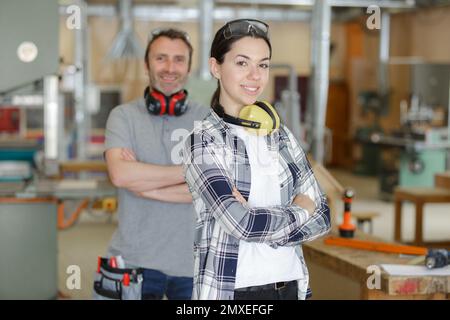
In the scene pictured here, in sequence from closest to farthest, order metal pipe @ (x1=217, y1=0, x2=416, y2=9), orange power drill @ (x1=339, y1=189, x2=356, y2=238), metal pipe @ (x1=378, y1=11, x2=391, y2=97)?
orange power drill @ (x1=339, y1=189, x2=356, y2=238) < metal pipe @ (x1=217, y1=0, x2=416, y2=9) < metal pipe @ (x1=378, y1=11, x2=391, y2=97)

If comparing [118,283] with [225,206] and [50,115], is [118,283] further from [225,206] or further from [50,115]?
[50,115]

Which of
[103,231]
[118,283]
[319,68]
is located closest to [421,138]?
[319,68]

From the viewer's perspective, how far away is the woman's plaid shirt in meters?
1.65

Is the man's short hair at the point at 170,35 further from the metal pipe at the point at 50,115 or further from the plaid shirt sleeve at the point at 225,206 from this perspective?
the metal pipe at the point at 50,115

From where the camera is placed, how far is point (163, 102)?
96.5 inches

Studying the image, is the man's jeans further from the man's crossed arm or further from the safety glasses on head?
the safety glasses on head

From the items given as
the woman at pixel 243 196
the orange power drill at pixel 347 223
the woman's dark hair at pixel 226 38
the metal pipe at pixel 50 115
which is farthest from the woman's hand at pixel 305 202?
the metal pipe at pixel 50 115

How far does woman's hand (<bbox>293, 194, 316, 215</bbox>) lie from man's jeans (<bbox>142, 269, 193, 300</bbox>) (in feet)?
2.41

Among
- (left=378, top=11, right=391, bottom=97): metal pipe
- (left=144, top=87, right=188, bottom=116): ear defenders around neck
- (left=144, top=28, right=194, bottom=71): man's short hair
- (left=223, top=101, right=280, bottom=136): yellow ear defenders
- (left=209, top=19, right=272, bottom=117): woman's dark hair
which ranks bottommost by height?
(left=223, top=101, right=280, bottom=136): yellow ear defenders

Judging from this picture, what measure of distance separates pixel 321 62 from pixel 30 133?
5.08 meters

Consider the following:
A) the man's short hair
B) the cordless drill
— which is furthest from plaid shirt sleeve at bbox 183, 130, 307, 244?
the cordless drill

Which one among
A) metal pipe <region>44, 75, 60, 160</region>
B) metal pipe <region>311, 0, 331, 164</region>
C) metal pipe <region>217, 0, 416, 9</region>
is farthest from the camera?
metal pipe <region>217, 0, 416, 9</region>

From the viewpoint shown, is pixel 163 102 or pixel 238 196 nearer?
pixel 238 196

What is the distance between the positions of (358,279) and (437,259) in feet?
1.05
